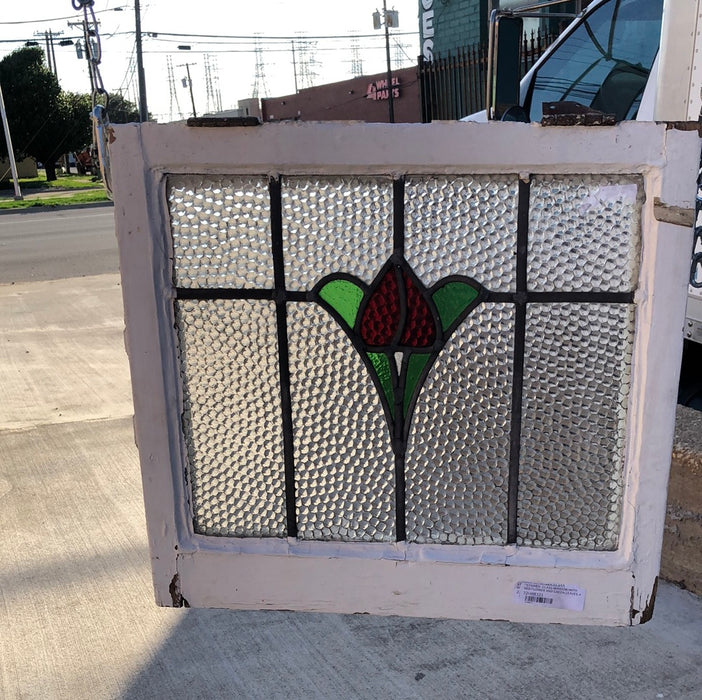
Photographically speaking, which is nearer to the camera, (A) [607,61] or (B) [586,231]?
(B) [586,231]

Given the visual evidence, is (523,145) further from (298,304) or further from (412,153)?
(298,304)

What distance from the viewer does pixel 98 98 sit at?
2467 mm

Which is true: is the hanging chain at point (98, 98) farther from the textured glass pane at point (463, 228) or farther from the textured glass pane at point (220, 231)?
the textured glass pane at point (463, 228)

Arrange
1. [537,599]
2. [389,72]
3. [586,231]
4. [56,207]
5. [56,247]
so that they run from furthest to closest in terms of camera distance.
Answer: [389,72], [56,207], [56,247], [537,599], [586,231]

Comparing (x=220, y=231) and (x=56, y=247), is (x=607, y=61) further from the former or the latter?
(x=56, y=247)

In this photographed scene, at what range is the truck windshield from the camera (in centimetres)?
406

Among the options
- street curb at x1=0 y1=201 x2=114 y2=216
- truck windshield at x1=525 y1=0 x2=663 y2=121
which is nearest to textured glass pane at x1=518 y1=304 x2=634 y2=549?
truck windshield at x1=525 y1=0 x2=663 y2=121

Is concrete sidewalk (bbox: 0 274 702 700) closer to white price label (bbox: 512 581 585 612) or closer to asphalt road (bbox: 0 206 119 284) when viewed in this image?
white price label (bbox: 512 581 585 612)

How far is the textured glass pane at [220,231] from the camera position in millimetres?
2021

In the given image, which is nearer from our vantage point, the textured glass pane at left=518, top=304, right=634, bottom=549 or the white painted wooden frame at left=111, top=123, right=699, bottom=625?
the white painted wooden frame at left=111, top=123, right=699, bottom=625

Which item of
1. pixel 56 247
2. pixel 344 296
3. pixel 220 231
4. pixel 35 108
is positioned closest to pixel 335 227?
pixel 344 296

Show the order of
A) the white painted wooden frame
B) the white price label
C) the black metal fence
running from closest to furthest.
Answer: the white painted wooden frame → the white price label → the black metal fence

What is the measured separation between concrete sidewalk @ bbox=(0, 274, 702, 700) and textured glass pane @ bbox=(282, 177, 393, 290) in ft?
4.09

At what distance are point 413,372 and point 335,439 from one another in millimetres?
274
